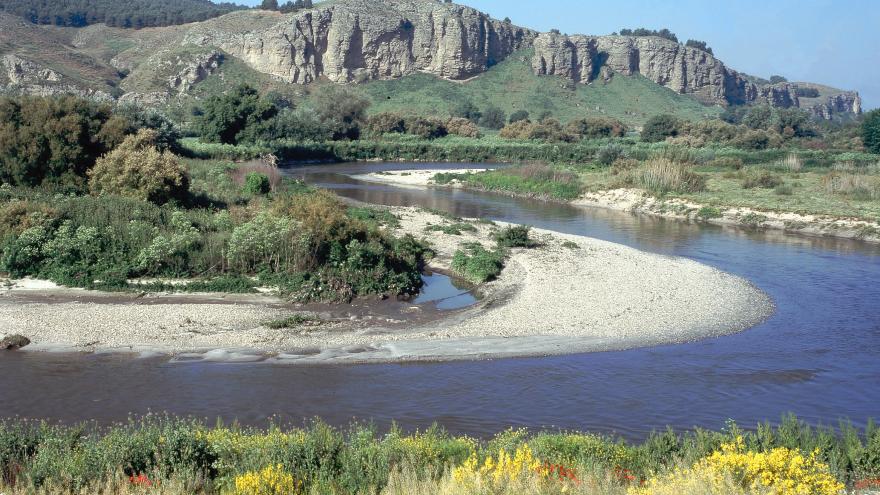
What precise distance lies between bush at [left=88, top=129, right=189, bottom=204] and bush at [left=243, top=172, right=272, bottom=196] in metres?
5.14

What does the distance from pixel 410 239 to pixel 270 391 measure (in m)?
11.5

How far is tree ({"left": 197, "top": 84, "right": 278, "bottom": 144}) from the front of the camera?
63250mm

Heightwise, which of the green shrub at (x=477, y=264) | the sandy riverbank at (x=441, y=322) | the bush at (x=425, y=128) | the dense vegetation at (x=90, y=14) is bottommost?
the sandy riverbank at (x=441, y=322)

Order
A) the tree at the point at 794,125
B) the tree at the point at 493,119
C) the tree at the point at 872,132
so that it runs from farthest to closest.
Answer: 1. the tree at the point at 493,119
2. the tree at the point at 794,125
3. the tree at the point at 872,132

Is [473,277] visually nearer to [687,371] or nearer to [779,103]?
[687,371]

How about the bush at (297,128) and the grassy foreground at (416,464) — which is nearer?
the grassy foreground at (416,464)

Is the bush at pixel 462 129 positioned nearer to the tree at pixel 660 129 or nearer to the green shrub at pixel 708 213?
the tree at pixel 660 129

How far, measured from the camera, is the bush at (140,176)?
79.4 ft

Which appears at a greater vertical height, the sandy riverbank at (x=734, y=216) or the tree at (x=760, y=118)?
the tree at (x=760, y=118)

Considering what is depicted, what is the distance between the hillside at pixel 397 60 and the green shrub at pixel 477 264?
83.6m

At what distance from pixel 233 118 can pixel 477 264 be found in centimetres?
4578

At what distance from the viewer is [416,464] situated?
864 centimetres

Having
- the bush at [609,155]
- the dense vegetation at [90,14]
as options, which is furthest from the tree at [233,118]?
the dense vegetation at [90,14]

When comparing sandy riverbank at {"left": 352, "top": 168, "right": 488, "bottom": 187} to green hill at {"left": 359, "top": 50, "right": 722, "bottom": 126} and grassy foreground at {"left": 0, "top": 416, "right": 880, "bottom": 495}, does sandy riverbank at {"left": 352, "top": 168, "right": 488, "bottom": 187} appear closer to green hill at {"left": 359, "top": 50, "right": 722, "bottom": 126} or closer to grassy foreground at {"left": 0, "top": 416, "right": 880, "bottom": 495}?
grassy foreground at {"left": 0, "top": 416, "right": 880, "bottom": 495}
